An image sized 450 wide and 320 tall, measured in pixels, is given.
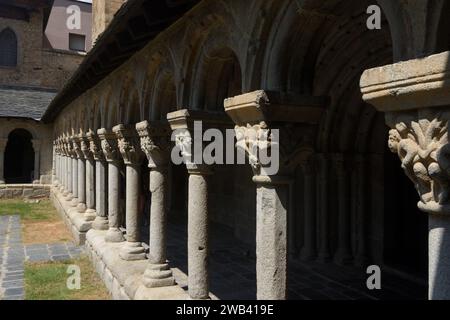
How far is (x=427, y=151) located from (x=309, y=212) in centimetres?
539

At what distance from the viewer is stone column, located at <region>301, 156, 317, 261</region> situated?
23.5 ft

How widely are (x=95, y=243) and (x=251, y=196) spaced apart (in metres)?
3.10

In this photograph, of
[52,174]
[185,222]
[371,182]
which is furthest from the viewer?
[52,174]

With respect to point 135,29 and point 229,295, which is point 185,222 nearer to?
point 229,295

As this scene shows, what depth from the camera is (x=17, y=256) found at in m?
9.14

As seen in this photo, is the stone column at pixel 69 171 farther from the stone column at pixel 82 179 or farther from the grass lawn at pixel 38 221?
the stone column at pixel 82 179

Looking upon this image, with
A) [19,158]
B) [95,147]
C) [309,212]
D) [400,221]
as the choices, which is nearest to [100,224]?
[95,147]

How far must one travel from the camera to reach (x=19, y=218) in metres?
14.5

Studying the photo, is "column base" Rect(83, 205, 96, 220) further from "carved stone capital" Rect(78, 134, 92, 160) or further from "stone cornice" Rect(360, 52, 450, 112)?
"stone cornice" Rect(360, 52, 450, 112)

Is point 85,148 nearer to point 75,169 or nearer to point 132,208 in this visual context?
point 75,169

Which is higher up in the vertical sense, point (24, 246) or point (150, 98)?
point (150, 98)

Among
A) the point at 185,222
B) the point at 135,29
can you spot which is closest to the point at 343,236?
the point at 135,29

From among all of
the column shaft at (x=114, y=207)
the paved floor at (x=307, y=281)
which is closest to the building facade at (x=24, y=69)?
the column shaft at (x=114, y=207)

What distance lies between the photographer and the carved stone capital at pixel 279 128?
10.2ft
